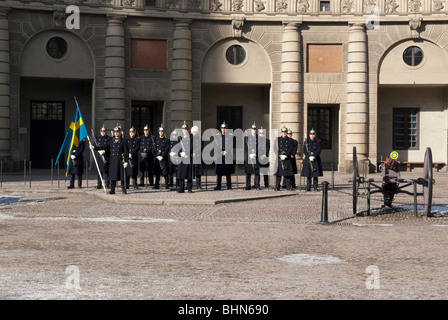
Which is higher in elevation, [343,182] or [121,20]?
[121,20]

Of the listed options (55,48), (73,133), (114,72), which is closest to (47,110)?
(55,48)

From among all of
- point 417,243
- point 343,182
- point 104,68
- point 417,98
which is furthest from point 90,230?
point 417,98

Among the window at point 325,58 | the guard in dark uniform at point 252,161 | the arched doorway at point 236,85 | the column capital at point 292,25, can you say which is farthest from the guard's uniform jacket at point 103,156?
the window at point 325,58

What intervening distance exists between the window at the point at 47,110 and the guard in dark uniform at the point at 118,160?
12.8 metres

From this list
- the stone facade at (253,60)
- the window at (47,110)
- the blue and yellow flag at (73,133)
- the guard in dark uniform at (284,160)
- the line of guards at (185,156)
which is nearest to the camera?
the line of guards at (185,156)

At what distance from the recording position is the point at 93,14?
32938mm

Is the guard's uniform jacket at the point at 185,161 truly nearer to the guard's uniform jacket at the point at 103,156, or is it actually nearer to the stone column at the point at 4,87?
the guard's uniform jacket at the point at 103,156

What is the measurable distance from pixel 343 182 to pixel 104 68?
40.3 ft

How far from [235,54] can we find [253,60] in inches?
34.9

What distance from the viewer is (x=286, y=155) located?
24734mm

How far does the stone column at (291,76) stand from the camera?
33906 mm

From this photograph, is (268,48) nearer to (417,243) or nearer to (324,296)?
(417,243)

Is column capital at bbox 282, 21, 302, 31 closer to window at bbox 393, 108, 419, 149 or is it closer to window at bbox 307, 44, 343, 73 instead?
window at bbox 307, 44, 343, 73

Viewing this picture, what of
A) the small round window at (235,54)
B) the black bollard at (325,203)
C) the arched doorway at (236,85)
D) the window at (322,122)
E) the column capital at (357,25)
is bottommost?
the black bollard at (325,203)
